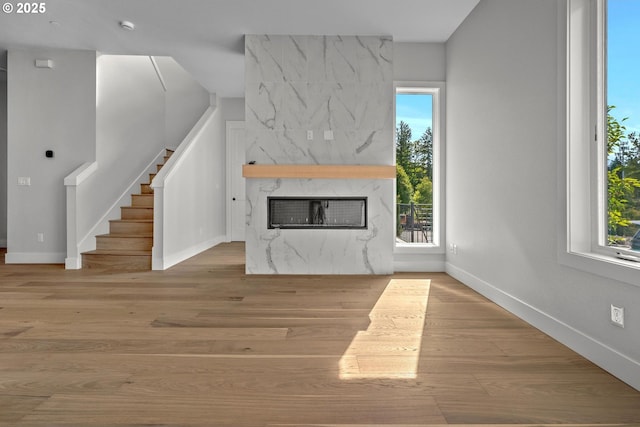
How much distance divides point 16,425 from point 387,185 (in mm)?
3698

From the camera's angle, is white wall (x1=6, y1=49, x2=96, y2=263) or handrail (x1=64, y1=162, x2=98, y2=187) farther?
white wall (x1=6, y1=49, x2=96, y2=263)

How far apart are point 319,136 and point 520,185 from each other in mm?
2222

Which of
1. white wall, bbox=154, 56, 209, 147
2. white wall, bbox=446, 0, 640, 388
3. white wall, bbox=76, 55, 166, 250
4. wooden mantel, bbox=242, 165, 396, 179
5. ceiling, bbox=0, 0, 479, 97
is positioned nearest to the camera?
white wall, bbox=446, 0, 640, 388

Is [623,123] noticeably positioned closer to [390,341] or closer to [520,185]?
[520,185]

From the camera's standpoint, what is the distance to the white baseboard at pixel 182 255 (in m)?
4.60

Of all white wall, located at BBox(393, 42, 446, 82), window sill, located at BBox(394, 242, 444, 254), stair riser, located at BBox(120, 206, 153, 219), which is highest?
white wall, located at BBox(393, 42, 446, 82)

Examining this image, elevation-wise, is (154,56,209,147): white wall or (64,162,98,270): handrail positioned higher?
(154,56,209,147): white wall

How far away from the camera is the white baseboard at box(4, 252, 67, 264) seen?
495 centimetres

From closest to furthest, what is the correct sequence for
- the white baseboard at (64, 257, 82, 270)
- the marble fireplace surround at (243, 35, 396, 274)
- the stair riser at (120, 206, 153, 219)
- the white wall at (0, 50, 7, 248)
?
the marble fireplace surround at (243, 35, 396, 274) < the white baseboard at (64, 257, 82, 270) < the stair riser at (120, 206, 153, 219) < the white wall at (0, 50, 7, 248)

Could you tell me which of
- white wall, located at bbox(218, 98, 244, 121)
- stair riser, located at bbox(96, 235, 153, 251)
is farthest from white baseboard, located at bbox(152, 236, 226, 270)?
white wall, located at bbox(218, 98, 244, 121)

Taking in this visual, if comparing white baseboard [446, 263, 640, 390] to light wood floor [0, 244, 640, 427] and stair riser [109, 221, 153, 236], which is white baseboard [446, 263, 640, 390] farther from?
stair riser [109, 221, 153, 236]

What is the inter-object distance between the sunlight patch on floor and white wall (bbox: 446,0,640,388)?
75 centimetres

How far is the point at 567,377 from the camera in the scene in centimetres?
184

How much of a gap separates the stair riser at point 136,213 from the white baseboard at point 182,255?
729 millimetres
